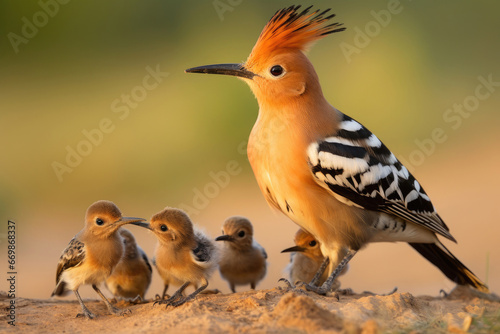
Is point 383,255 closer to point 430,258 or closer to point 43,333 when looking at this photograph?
point 430,258

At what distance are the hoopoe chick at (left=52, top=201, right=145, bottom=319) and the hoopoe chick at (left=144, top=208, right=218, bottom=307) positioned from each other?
0.32 meters

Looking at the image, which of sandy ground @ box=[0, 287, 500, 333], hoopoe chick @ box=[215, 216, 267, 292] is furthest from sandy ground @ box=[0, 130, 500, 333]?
hoopoe chick @ box=[215, 216, 267, 292]

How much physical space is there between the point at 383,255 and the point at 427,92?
6001 millimetres

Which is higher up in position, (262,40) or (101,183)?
(262,40)

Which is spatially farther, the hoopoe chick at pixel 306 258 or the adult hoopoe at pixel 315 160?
the hoopoe chick at pixel 306 258

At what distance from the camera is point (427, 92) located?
17.0 m

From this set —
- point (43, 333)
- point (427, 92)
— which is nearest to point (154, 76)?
point (427, 92)

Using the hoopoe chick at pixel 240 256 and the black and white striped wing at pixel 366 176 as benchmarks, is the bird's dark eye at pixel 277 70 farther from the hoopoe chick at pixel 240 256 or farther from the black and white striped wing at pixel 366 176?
the hoopoe chick at pixel 240 256

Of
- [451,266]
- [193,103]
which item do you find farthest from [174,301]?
[193,103]

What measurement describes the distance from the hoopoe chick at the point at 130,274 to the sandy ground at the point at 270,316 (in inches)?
15.6

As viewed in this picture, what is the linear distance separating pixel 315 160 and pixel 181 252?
154 centimetres

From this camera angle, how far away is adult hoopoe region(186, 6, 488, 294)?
607cm

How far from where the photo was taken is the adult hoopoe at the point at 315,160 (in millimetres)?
6070

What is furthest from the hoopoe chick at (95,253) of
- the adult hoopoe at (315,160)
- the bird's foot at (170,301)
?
the adult hoopoe at (315,160)
